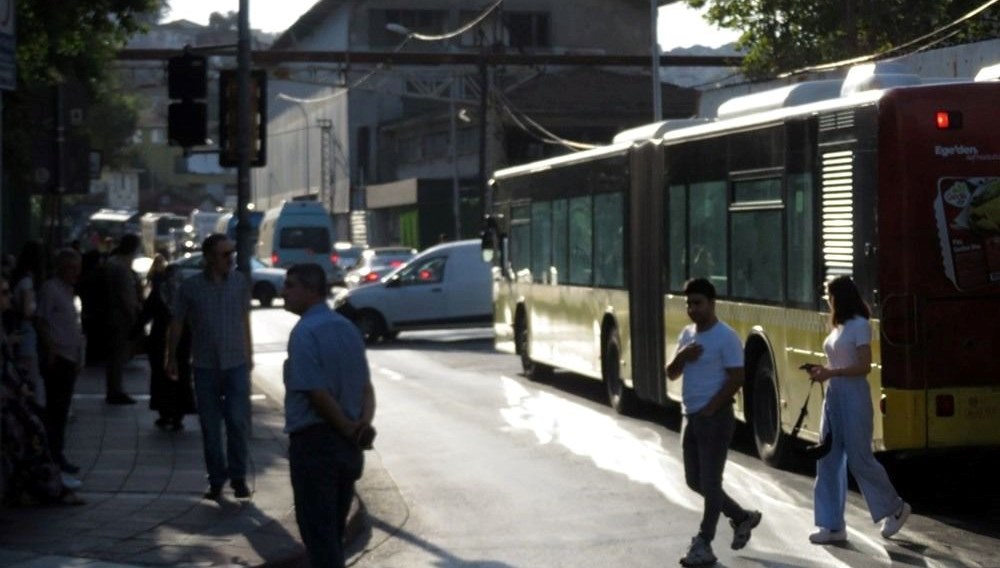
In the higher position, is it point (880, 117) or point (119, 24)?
point (119, 24)

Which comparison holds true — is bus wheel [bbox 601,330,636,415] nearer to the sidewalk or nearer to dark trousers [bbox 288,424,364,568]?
the sidewalk

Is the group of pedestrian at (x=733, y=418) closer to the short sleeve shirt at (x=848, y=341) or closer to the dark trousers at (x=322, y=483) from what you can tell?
the short sleeve shirt at (x=848, y=341)

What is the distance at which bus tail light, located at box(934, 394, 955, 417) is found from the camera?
1319cm

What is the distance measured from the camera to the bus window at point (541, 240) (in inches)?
967

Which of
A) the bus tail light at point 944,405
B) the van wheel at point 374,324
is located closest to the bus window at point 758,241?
the bus tail light at point 944,405

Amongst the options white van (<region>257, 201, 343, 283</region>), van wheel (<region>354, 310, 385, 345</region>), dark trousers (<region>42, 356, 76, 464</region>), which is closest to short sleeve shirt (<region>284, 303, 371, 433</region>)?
dark trousers (<region>42, 356, 76, 464</region>)

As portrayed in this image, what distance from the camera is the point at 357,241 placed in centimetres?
8738

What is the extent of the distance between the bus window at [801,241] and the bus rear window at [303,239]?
44522 mm

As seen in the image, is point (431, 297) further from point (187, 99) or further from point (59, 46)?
point (187, 99)

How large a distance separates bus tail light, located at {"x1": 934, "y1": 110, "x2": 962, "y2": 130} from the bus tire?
1316cm

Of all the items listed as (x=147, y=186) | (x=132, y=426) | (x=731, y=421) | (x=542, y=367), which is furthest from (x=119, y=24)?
(x=147, y=186)

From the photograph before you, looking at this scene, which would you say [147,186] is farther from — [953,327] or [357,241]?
[953,327]

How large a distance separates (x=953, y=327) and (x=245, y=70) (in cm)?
662

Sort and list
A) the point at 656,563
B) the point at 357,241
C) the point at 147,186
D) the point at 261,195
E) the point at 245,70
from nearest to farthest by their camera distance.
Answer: the point at 656,563, the point at 245,70, the point at 357,241, the point at 261,195, the point at 147,186
